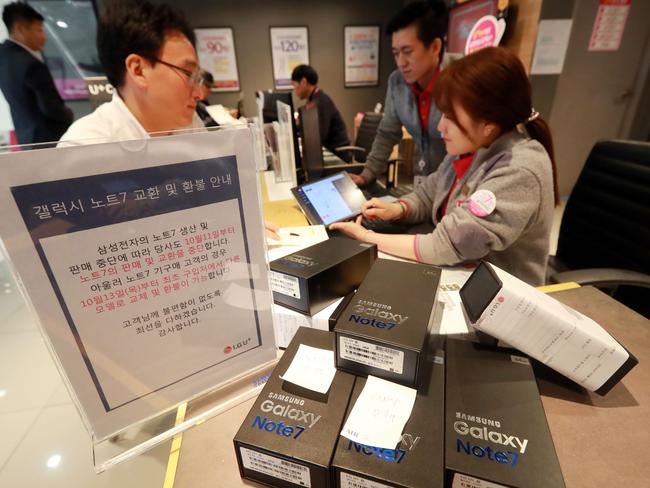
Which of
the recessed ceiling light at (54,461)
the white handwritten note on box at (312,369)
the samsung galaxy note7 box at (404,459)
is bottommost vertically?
the recessed ceiling light at (54,461)

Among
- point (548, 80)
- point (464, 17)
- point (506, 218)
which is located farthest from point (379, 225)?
point (464, 17)

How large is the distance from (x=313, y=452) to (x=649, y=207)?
1359mm

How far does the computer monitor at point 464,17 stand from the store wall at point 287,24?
5.71ft

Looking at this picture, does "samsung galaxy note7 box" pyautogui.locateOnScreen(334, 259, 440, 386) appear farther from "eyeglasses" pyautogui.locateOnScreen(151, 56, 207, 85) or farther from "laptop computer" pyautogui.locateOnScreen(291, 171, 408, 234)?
"eyeglasses" pyautogui.locateOnScreen(151, 56, 207, 85)

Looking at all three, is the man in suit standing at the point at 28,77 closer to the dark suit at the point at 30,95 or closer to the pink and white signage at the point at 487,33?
the dark suit at the point at 30,95

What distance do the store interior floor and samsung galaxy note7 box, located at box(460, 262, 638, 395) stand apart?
1061mm

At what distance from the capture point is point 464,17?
3.38 metres

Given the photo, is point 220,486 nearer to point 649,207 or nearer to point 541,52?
point 649,207

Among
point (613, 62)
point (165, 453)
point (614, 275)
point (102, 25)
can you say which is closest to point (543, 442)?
point (165, 453)

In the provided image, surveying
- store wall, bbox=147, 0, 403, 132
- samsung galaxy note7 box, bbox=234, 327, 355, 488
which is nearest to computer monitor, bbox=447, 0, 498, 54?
store wall, bbox=147, 0, 403, 132

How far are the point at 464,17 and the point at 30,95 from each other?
403cm

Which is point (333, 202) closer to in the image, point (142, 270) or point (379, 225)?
point (379, 225)

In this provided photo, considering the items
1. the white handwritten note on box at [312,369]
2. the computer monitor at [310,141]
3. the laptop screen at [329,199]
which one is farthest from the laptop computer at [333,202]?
the white handwritten note on box at [312,369]

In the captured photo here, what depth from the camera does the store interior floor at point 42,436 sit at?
1.17 m
